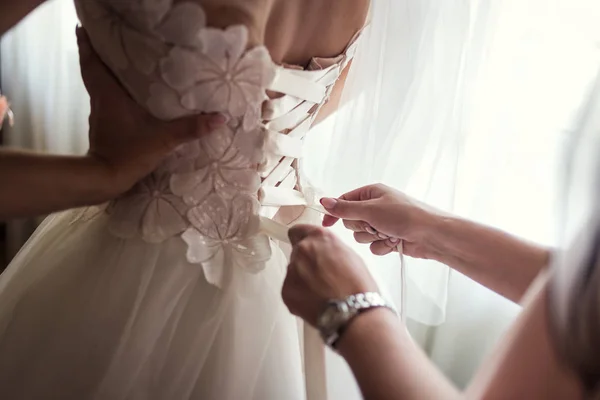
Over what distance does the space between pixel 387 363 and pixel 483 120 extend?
1.77 feet

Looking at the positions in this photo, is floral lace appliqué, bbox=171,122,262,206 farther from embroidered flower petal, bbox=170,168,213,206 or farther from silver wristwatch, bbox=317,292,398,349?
silver wristwatch, bbox=317,292,398,349

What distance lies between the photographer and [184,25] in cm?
55

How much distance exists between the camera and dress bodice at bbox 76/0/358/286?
22.1 inches

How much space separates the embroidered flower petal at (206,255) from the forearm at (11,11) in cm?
26

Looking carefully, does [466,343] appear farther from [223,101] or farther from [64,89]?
[64,89]

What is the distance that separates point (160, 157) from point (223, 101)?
0.08 metres

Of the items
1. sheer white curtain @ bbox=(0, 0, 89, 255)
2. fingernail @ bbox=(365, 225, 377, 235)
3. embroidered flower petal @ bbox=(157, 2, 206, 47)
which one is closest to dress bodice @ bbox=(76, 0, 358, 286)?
embroidered flower petal @ bbox=(157, 2, 206, 47)

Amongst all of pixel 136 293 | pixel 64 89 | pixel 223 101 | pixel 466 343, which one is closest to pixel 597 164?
pixel 223 101

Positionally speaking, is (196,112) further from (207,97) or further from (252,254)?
(252,254)

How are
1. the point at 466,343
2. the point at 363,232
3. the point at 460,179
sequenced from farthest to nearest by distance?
the point at 466,343, the point at 460,179, the point at 363,232

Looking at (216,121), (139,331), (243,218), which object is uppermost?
(216,121)

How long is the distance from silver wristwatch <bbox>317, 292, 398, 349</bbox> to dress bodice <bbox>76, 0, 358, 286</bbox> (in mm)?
129

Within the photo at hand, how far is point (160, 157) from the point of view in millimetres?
596

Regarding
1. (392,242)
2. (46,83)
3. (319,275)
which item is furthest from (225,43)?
(46,83)
